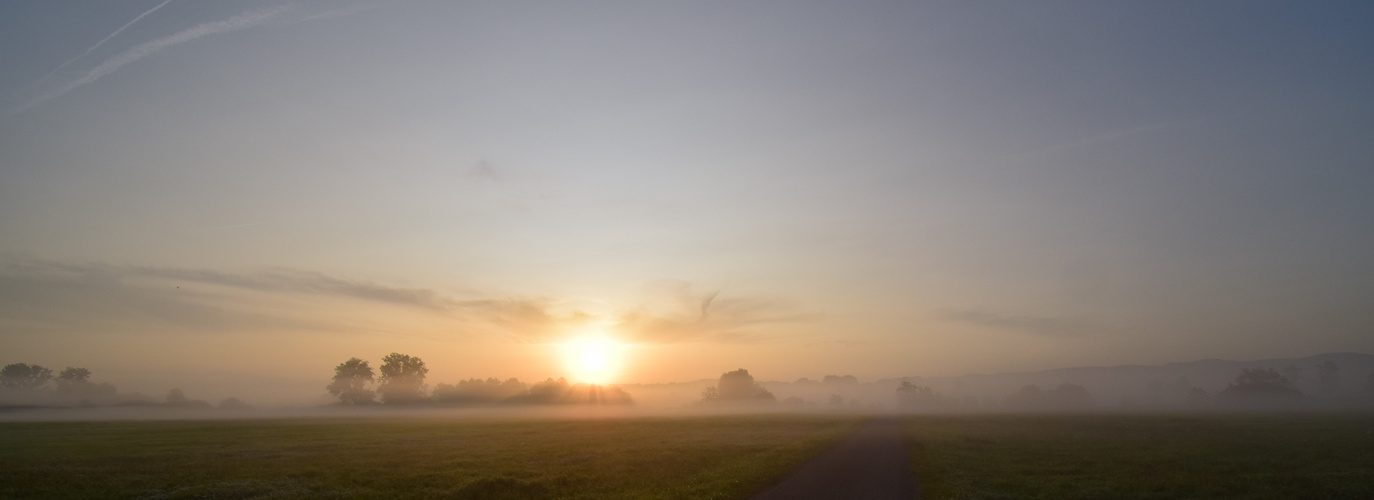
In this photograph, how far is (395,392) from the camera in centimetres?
17688

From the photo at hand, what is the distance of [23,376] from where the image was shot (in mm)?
175875

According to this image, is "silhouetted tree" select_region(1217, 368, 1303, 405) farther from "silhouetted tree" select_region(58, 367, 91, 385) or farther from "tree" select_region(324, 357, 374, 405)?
"silhouetted tree" select_region(58, 367, 91, 385)

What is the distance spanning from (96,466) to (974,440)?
67.4 metres

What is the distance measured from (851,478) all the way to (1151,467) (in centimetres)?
2027

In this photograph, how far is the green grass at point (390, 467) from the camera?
2803cm

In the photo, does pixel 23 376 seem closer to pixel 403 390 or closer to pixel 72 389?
pixel 72 389

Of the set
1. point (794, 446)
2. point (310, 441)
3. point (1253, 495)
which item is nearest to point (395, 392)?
point (310, 441)

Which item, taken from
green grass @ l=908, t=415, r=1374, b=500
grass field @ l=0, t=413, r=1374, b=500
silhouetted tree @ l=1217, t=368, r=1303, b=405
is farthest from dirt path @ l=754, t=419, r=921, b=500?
silhouetted tree @ l=1217, t=368, r=1303, b=405

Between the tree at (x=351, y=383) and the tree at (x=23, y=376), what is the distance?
94225 mm

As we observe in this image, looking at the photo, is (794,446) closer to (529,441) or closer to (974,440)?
(974,440)

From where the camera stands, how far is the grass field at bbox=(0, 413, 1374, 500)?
2742cm

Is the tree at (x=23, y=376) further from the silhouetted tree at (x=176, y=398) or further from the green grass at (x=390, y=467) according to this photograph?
the green grass at (x=390, y=467)

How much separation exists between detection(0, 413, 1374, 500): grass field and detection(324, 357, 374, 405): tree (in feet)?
413

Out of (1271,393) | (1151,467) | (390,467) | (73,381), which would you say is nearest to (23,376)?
(73,381)
